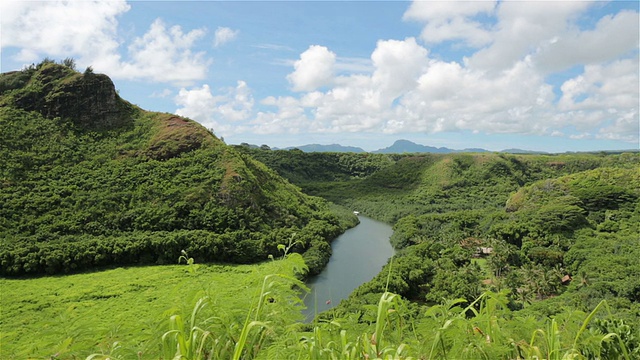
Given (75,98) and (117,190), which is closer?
(117,190)

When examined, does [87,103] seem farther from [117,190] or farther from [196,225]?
[196,225]

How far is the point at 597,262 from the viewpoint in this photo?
30547 mm

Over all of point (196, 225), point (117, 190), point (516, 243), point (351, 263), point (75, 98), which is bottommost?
point (351, 263)

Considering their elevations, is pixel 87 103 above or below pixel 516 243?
above

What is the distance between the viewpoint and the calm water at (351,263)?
103 ft

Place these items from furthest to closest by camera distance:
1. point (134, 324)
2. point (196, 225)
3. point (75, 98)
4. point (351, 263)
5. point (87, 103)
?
point (87, 103) < point (75, 98) < point (351, 263) < point (196, 225) < point (134, 324)

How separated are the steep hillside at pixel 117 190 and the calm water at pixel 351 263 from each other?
176cm

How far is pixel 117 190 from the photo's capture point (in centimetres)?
4103

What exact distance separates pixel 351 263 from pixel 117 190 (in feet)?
87.3

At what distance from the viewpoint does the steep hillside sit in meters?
34.3

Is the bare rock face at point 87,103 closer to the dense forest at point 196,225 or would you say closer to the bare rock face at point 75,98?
the bare rock face at point 75,98

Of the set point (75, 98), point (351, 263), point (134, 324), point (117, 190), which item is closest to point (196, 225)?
point (117, 190)

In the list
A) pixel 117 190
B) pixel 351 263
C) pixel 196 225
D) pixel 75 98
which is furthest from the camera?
pixel 75 98

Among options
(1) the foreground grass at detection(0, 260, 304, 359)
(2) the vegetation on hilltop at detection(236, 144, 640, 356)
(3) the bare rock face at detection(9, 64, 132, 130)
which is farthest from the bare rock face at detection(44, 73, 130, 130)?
(1) the foreground grass at detection(0, 260, 304, 359)
